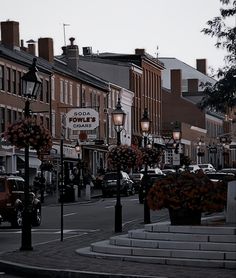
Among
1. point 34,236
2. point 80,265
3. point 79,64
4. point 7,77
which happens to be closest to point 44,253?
point 80,265

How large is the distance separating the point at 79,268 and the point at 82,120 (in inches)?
1004

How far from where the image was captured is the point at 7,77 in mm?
57906

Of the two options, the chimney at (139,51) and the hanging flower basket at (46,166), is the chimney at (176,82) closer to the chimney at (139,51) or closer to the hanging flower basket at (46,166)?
the chimney at (139,51)

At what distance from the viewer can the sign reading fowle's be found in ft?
129

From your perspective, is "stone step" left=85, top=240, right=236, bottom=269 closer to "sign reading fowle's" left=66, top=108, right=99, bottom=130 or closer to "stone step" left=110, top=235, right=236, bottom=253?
"stone step" left=110, top=235, right=236, bottom=253

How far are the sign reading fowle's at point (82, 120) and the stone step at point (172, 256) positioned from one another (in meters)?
21.6

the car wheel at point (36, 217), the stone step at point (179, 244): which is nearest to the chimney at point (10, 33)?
the car wheel at point (36, 217)

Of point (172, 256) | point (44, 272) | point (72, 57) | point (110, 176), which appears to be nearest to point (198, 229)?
point (172, 256)

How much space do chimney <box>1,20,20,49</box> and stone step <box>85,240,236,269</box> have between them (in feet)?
152

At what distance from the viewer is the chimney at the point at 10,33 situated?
62.3m

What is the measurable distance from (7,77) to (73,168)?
13683 mm

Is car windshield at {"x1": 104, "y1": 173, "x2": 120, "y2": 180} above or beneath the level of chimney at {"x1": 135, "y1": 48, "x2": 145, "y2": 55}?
beneath

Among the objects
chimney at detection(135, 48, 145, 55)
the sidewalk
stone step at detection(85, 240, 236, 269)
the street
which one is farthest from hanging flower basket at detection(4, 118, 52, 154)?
chimney at detection(135, 48, 145, 55)

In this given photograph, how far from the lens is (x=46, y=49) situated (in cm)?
6825
